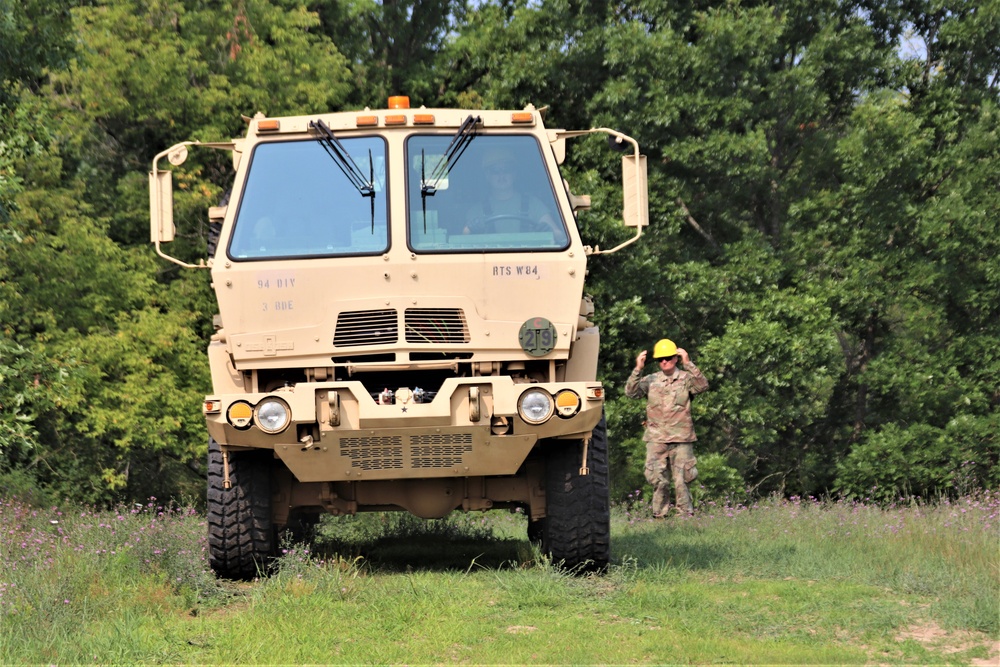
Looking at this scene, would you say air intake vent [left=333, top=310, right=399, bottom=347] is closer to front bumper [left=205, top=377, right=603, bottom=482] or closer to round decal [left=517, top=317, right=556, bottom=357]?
front bumper [left=205, top=377, right=603, bottom=482]

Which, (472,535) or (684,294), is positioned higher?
(684,294)

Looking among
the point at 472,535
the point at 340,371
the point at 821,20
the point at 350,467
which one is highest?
the point at 821,20

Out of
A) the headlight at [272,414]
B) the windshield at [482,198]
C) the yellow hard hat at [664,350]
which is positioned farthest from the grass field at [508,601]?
the yellow hard hat at [664,350]

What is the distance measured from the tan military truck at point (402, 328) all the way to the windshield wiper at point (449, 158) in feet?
0.04

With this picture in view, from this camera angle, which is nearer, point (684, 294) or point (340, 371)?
point (340, 371)

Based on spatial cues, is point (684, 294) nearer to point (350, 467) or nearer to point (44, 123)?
point (44, 123)

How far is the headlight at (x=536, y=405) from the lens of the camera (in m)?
8.16

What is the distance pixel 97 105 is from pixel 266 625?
13384 millimetres

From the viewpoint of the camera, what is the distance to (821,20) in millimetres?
19188

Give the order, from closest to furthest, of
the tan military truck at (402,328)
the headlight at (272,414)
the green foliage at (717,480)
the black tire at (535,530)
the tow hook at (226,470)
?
the headlight at (272,414) < the tan military truck at (402,328) < the tow hook at (226,470) < the black tire at (535,530) < the green foliage at (717,480)

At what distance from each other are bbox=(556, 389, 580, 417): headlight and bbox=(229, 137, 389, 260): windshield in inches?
55.0

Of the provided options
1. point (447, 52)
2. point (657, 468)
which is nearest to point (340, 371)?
point (657, 468)

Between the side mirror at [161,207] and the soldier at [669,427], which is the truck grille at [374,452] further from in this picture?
the soldier at [669,427]

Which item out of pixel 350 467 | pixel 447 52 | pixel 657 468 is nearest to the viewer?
pixel 350 467
